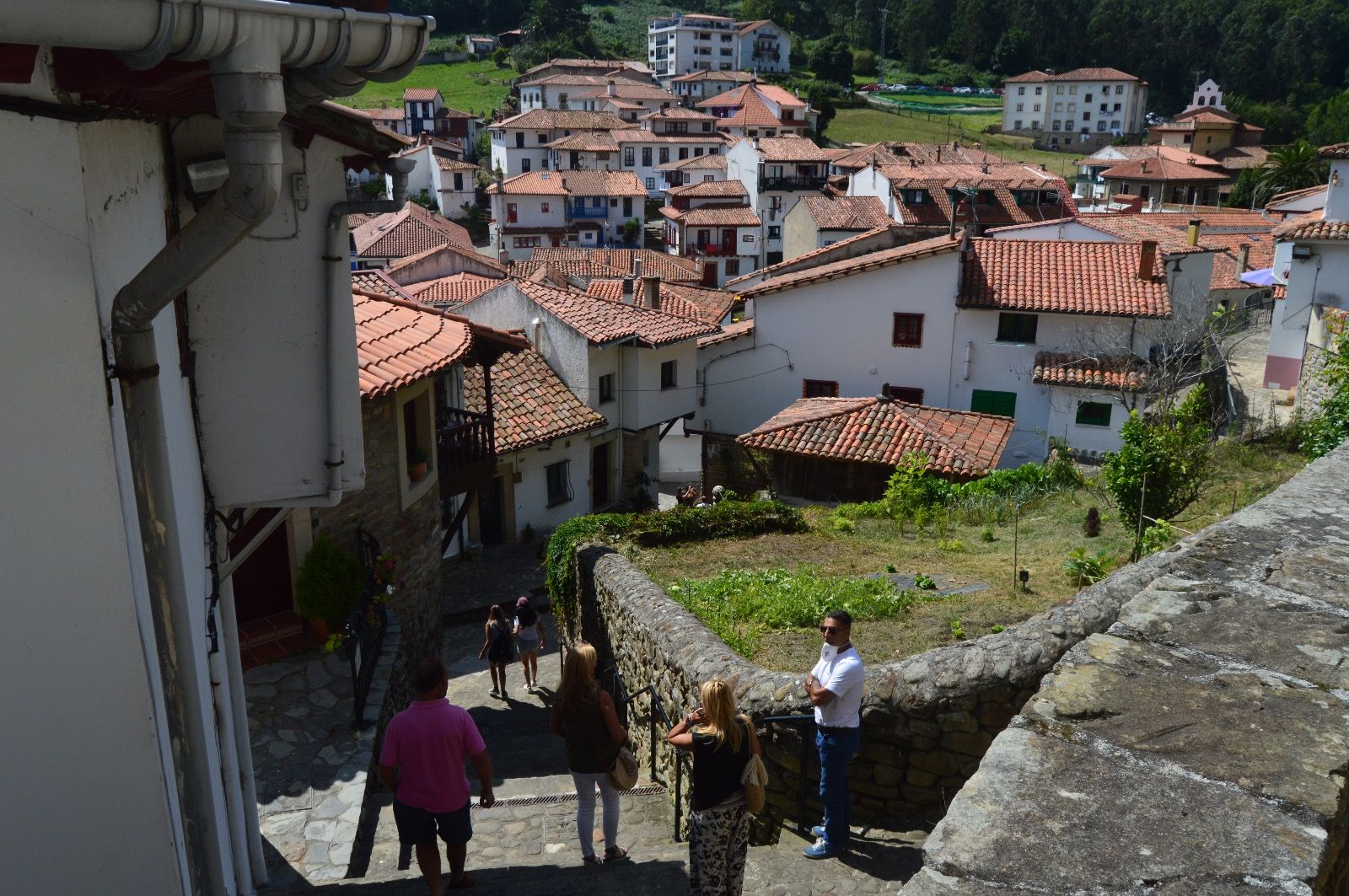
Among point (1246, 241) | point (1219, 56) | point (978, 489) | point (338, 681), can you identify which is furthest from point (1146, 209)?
point (338, 681)

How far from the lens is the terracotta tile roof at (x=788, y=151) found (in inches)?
2717

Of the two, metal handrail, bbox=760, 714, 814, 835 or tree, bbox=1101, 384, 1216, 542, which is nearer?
metal handrail, bbox=760, 714, 814, 835

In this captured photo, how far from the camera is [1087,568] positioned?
1109 cm

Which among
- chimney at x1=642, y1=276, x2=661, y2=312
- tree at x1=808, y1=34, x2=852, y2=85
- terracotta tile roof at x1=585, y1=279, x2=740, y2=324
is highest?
tree at x1=808, y1=34, x2=852, y2=85

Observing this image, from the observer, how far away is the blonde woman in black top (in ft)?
18.2

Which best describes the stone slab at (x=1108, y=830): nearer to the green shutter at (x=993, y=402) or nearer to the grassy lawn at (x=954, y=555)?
the grassy lawn at (x=954, y=555)

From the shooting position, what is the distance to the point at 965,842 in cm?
246

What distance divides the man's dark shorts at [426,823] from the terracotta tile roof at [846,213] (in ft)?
163

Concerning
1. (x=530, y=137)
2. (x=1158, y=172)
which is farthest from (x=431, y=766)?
(x=1158, y=172)

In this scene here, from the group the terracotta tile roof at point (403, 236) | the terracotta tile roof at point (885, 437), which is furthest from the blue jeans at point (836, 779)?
the terracotta tile roof at point (403, 236)

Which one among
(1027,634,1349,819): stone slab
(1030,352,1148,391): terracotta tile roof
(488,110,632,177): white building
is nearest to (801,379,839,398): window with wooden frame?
(1030,352,1148,391): terracotta tile roof

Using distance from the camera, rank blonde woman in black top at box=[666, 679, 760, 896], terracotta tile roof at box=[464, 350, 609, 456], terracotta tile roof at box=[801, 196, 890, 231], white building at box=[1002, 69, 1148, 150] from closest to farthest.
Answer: blonde woman in black top at box=[666, 679, 760, 896]
terracotta tile roof at box=[464, 350, 609, 456]
terracotta tile roof at box=[801, 196, 890, 231]
white building at box=[1002, 69, 1148, 150]

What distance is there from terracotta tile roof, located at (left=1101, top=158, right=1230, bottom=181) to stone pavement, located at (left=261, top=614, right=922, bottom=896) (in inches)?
3093

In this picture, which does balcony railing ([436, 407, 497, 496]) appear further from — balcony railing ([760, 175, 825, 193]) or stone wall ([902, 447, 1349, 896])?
balcony railing ([760, 175, 825, 193])
